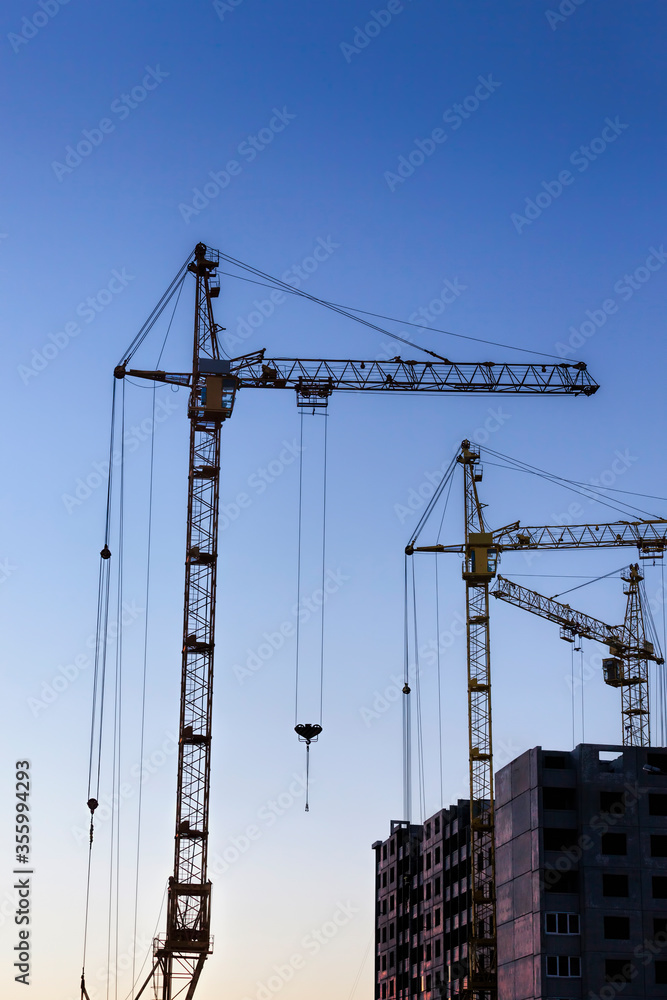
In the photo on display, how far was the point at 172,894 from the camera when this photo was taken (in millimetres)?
84312

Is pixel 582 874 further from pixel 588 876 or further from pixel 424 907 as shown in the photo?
pixel 424 907

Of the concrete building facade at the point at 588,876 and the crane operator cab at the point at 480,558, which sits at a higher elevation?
the crane operator cab at the point at 480,558

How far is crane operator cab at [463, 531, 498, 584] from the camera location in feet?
400

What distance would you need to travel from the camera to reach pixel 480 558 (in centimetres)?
12250

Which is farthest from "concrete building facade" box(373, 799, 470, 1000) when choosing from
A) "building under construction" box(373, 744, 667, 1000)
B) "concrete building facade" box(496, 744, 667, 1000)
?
"concrete building facade" box(496, 744, 667, 1000)

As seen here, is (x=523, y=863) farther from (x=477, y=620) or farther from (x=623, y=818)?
(x=477, y=620)

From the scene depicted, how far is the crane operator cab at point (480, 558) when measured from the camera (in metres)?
122

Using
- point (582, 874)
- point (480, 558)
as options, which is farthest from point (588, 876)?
point (480, 558)

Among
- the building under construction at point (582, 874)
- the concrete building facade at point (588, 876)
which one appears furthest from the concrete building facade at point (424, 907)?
the concrete building facade at point (588, 876)

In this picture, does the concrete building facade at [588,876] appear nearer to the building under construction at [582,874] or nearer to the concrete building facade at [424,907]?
the building under construction at [582,874]

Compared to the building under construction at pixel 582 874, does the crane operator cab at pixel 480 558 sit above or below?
above

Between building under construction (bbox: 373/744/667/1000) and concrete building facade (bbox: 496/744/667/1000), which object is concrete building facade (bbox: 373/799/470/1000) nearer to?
building under construction (bbox: 373/744/667/1000)

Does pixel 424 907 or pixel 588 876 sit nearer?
pixel 588 876

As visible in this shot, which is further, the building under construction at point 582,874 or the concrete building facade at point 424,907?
the concrete building facade at point 424,907
